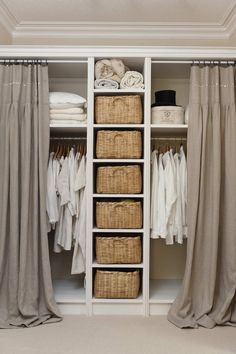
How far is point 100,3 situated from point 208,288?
252 centimetres

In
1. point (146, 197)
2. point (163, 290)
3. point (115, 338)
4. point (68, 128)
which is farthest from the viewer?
point (163, 290)

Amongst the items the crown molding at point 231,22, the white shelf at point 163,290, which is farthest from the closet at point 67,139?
the crown molding at point 231,22

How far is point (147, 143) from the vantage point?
9.71 feet

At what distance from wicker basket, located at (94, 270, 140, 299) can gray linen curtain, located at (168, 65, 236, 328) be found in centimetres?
36

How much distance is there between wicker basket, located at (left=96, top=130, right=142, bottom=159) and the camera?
9.79 feet

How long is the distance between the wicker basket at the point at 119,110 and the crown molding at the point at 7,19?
3.84ft

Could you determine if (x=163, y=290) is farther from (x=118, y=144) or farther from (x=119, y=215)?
(x=118, y=144)

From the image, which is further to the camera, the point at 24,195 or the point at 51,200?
the point at 51,200

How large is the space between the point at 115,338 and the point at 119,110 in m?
1.76

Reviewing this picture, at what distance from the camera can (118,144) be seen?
2.99 m

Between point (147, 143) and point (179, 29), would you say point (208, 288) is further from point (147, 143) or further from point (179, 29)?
Answer: point (179, 29)

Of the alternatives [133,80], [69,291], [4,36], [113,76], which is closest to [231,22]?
[133,80]

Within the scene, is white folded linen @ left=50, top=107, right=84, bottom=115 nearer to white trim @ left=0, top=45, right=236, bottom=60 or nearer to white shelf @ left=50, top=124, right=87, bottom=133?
white shelf @ left=50, top=124, right=87, bottom=133

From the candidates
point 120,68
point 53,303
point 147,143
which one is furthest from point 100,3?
point 53,303
